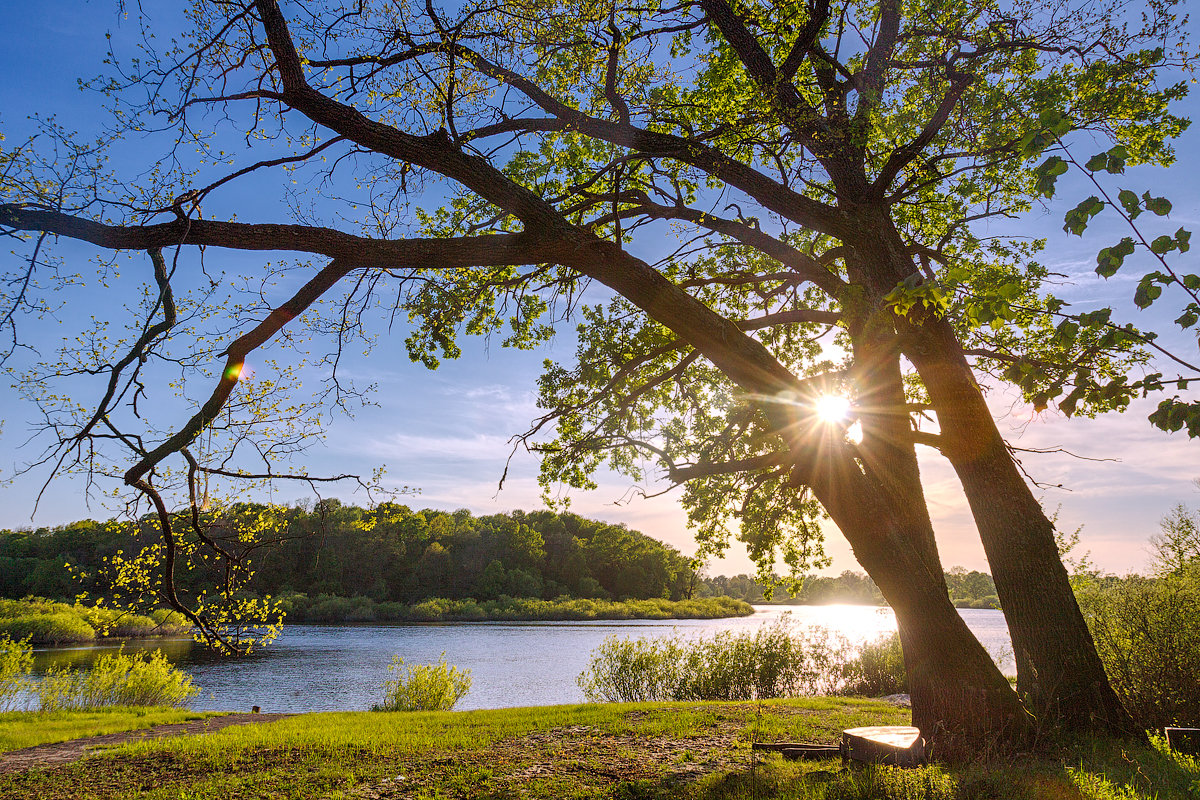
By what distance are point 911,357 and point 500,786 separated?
22.2ft

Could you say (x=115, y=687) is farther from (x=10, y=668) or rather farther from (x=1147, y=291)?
(x=1147, y=291)

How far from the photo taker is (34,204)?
4.49m

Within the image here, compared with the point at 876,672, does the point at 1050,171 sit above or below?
above

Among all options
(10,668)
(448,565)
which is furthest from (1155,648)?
(448,565)

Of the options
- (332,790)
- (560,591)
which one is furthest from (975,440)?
(560,591)

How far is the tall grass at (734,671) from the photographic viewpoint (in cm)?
1431

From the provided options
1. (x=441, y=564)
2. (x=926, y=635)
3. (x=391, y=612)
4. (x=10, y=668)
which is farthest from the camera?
(x=441, y=564)

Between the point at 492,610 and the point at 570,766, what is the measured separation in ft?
195

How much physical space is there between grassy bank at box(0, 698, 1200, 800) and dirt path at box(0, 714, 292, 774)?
1.93ft

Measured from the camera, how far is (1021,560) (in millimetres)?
6355

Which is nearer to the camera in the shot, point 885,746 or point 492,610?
point 885,746

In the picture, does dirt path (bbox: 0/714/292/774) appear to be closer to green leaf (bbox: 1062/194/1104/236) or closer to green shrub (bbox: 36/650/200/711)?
green shrub (bbox: 36/650/200/711)

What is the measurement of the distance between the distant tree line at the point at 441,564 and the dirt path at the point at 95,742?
1141 inches

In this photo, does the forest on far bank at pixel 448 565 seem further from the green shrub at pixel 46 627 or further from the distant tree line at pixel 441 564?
the green shrub at pixel 46 627
